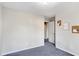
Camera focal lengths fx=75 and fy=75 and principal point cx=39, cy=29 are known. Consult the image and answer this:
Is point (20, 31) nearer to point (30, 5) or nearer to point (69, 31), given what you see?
point (30, 5)

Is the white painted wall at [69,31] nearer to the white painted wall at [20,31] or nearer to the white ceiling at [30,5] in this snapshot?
the white ceiling at [30,5]

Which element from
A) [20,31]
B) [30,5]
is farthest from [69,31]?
[20,31]

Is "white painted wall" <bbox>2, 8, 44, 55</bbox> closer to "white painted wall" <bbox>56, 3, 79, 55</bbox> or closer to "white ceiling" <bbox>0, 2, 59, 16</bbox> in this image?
"white ceiling" <bbox>0, 2, 59, 16</bbox>

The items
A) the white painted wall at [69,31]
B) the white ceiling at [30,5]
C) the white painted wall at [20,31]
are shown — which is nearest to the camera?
the white ceiling at [30,5]

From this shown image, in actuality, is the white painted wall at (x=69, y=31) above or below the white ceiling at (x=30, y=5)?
below

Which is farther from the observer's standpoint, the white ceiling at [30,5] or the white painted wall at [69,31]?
the white painted wall at [69,31]

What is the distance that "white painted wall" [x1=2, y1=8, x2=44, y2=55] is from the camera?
3.40 m

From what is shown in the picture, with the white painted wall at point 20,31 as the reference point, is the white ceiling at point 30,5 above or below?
above

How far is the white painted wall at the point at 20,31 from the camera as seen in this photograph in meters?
3.40

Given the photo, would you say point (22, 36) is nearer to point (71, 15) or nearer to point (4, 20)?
point (4, 20)

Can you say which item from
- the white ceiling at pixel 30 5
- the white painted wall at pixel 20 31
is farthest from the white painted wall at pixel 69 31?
the white painted wall at pixel 20 31

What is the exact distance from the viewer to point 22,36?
407 cm

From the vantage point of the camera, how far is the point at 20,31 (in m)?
3.97

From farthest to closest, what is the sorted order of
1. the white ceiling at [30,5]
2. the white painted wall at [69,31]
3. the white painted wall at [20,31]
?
the white painted wall at [20,31] → the white painted wall at [69,31] → the white ceiling at [30,5]
